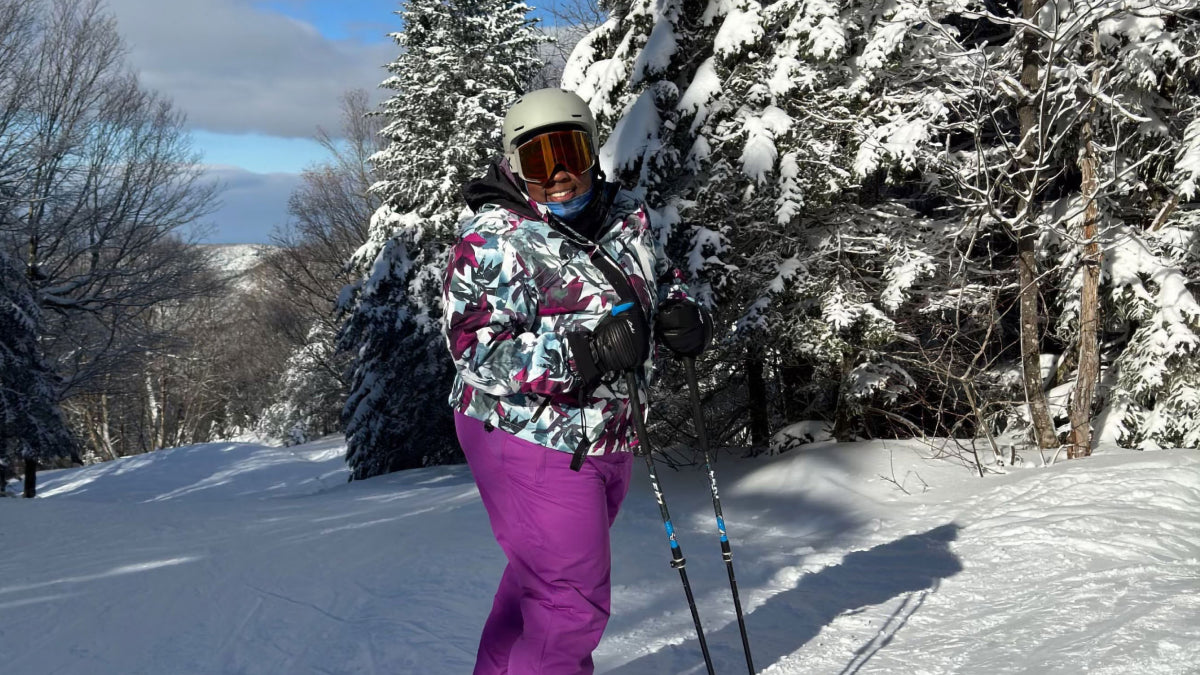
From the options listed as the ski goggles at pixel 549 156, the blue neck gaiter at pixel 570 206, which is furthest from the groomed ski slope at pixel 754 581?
the ski goggles at pixel 549 156

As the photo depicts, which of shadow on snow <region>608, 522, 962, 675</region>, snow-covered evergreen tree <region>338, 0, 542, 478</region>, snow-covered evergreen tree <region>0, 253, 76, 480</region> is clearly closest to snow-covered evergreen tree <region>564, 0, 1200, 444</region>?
shadow on snow <region>608, 522, 962, 675</region>

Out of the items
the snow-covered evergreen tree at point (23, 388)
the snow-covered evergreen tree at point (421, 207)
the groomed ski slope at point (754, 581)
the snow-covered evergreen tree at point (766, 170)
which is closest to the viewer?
the groomed ski slope at point (754, 581)

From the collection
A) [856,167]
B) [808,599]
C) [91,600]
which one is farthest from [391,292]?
[808,599]

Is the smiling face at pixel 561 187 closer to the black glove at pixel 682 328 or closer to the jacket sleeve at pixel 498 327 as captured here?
the jacket sleeve at pixel 498 327

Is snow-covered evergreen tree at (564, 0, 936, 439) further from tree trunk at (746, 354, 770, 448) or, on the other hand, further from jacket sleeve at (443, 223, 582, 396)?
jacket sleeve at (443, 223, 582, 396)

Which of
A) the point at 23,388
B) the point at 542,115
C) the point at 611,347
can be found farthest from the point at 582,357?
the point at 23,388

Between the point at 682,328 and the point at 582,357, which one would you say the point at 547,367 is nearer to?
the point at 582,357

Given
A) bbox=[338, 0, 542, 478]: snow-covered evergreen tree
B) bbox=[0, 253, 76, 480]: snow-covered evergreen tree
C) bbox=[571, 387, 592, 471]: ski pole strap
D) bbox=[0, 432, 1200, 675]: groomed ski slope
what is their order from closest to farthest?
bbox=[571, 387, 592, 471]: ski pole strap
bbox=[0, 432, 1200, 675]: groomed ski slope
bbox=[0, 253, 76, 480]: snow-covered evergreen tree
bbox=[338, 0, 542, 478]: snow-covered evergreen tree

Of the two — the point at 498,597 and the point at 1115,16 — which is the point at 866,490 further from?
the point at 498,597

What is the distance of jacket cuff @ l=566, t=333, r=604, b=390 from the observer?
8.13 feet

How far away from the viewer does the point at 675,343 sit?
2.79 metres

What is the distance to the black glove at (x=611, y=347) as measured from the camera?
245cm

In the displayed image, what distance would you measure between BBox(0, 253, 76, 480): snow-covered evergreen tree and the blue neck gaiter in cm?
1861

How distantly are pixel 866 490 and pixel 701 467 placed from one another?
2652mm
